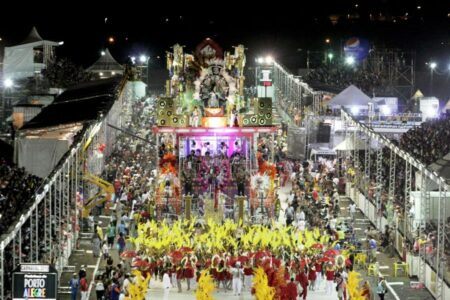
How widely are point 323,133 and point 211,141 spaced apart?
22.8 feet

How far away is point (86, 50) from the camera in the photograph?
95000 mm

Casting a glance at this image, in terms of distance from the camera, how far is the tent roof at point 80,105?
46.0 meters

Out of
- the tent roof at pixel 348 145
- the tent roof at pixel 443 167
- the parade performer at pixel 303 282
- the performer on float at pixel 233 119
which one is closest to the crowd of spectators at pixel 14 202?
the parade performer at pixel 303 282

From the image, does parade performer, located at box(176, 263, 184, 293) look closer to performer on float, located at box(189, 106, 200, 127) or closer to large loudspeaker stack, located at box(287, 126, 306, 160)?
performer on float, located at box(189, 106, 200, 127)

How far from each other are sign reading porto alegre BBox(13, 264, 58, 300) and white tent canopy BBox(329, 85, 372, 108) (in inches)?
1392

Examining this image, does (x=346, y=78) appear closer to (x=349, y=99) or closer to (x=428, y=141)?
(x=349, y=99)

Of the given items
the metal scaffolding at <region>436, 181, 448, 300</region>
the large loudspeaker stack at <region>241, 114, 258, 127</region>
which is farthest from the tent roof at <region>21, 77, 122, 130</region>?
the metal scaffolding at <region>436, 181, 448, 300</region>

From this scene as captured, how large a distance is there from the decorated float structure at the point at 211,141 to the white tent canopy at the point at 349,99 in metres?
7.29

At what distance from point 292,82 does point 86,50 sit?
1458 inches

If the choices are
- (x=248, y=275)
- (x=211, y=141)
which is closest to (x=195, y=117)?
(x=211, y=141)

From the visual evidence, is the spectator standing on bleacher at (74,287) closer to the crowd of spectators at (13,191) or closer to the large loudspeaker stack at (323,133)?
the crowd of spectators at (13,191)

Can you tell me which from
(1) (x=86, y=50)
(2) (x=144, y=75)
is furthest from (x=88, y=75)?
(1) (x=86, y=50)

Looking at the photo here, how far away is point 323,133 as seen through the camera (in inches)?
1975

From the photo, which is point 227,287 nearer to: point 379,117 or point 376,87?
point 379,117
